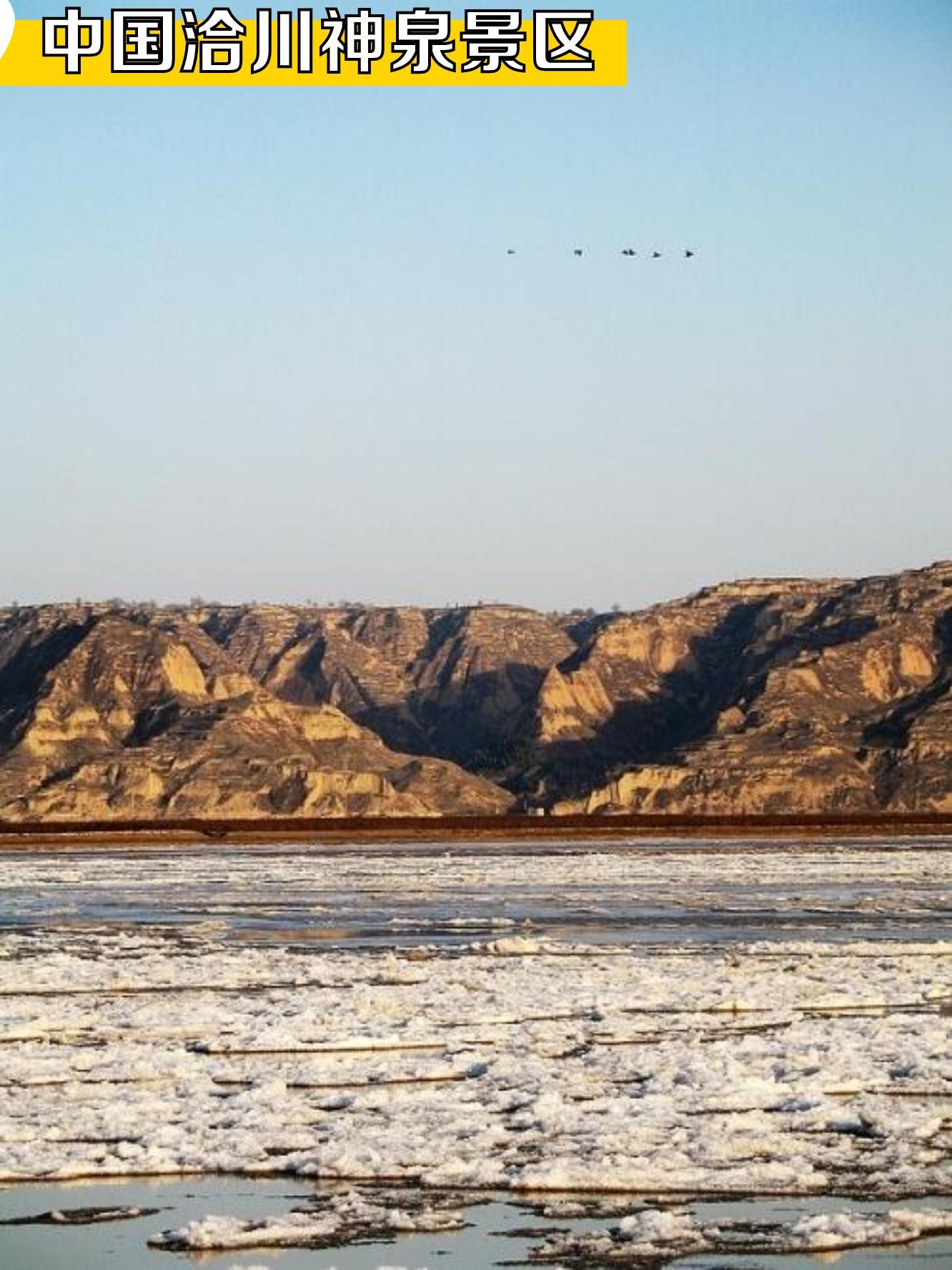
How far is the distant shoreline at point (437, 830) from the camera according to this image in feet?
261

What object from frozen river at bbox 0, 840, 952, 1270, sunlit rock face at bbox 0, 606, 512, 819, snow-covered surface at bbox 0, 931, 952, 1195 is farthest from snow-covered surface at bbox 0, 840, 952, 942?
sunlit rock face at bbox 0, 606, 512, 819

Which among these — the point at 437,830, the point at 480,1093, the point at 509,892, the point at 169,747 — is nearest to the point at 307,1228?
the point at 480,1093

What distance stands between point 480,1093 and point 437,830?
270 feet

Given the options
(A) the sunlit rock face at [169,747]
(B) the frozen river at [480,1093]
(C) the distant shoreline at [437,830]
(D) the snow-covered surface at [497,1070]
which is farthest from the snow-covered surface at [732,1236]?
(A) the sunlit rock face at [169,747]

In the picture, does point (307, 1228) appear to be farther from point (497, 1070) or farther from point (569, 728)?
point (569, 728)

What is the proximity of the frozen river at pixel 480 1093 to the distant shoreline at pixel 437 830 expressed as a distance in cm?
4884

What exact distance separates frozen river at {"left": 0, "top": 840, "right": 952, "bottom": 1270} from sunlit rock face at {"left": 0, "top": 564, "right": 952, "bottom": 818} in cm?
10070

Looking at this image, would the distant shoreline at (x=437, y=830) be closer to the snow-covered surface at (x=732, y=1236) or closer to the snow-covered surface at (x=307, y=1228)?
the snow-covered surface at (x=307, y=1228)

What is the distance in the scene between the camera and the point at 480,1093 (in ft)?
45.3

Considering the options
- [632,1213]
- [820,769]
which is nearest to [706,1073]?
[632,1213]

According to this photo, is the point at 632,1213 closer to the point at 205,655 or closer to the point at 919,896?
the point at 919,896

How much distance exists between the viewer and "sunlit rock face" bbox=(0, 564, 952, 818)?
129 m

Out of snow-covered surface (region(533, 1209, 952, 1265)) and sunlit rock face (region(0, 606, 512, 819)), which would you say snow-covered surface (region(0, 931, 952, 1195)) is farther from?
sunlit rock face (region(0, 606, 512, 819))

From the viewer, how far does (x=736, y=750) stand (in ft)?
476
